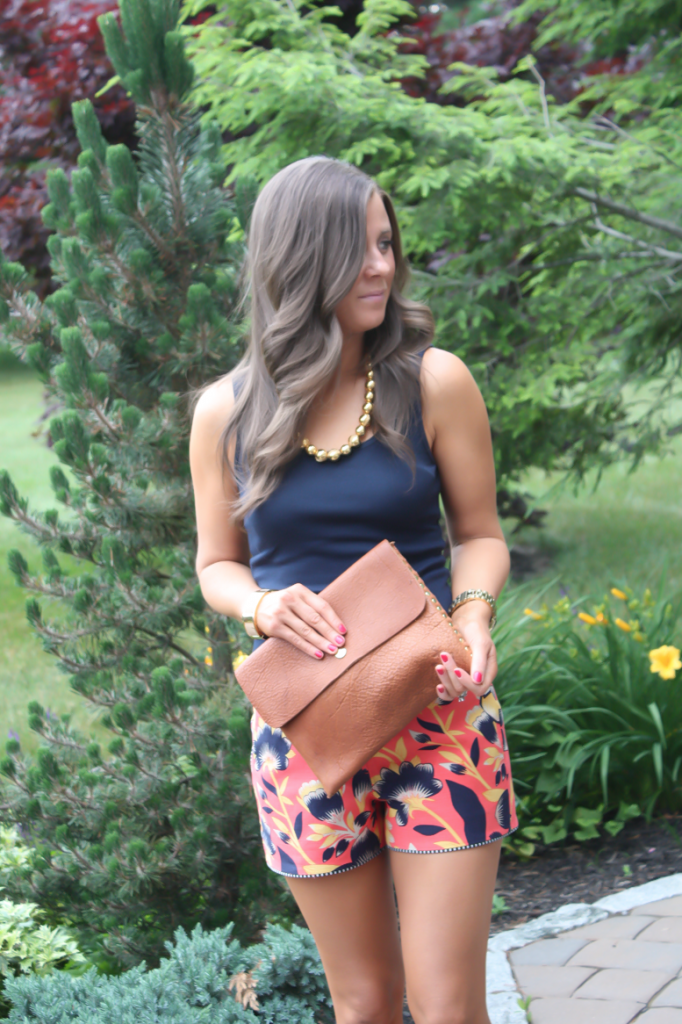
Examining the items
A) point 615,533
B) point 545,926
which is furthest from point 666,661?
point 615,533

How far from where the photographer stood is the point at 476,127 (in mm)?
3875

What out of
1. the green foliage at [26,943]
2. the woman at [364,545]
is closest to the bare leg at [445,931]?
the woman at [364,545]

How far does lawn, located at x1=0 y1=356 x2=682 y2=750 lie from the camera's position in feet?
15.7

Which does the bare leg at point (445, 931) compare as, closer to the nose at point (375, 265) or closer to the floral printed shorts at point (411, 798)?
the floral printed shorts at point (411, 798)

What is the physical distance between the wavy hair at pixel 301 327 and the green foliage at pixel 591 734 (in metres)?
1.95

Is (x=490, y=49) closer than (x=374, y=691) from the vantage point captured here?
No

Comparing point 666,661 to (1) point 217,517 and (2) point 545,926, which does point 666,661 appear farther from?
(1) point 217,517

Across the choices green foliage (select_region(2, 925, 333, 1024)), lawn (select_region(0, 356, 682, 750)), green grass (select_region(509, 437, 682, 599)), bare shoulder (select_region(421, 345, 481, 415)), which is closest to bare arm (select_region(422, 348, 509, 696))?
bare shoulder (select_region(421, 345, 481, 415))

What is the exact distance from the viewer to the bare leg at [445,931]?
152cm

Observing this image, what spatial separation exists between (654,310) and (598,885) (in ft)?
8.80

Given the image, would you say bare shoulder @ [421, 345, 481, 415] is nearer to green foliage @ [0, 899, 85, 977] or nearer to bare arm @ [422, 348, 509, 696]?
bare arm @ [422, 348, 509, 696]

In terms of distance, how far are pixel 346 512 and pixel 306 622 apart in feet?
0.72

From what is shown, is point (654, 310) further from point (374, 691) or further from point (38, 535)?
point (374, 691)

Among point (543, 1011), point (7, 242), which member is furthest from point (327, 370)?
point (7, 242)
